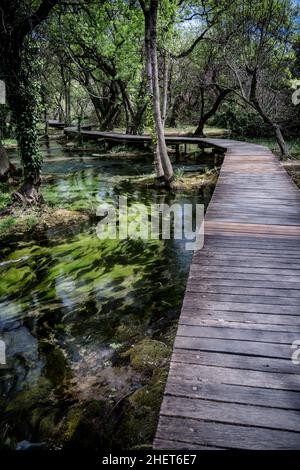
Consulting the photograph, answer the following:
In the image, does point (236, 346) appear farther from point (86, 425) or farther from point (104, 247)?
point (104, 247)

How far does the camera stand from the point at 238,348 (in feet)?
9.36

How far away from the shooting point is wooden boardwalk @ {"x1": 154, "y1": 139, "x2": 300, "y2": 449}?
7.04 feet

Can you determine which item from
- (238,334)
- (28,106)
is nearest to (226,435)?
(238,334)

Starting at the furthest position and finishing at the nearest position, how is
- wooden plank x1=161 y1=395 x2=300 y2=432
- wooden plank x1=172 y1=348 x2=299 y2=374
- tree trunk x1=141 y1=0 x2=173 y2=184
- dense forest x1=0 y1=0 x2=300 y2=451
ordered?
1. tree trunk x1=141 y1=0 x2=173 y2=184
2. dense forest x1=0 y1=0 x2=300 y2=451
3. wooden plank x1=172 y1=348 x2=299 y2=374
4. wooden plank x1=161 y1=395 x2=300 y2=432

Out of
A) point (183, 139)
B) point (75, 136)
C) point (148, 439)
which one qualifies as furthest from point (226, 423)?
point (75, 136)

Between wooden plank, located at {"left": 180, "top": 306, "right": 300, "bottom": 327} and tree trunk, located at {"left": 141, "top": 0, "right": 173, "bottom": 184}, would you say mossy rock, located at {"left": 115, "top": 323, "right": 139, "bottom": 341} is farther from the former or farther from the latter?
tree trunk, located at {"left": 141, "top": 0, "right": 173, "bottom": 184}

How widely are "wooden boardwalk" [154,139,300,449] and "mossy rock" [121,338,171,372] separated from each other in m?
0.97

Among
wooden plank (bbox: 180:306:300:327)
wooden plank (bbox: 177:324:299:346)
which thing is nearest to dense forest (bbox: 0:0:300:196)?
wooden plank (bbox: 180:306:300:327)

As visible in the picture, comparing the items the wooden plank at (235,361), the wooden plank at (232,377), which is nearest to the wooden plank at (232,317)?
the wooden plank at (235,361)

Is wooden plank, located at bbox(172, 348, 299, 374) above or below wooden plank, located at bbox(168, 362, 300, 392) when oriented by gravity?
above

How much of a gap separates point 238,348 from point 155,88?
10233mm

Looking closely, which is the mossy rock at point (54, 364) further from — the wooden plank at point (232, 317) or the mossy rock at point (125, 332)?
the wooden plank at point (232, 317)

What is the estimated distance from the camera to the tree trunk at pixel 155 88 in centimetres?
1041

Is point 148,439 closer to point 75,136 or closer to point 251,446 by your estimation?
point 251,446
